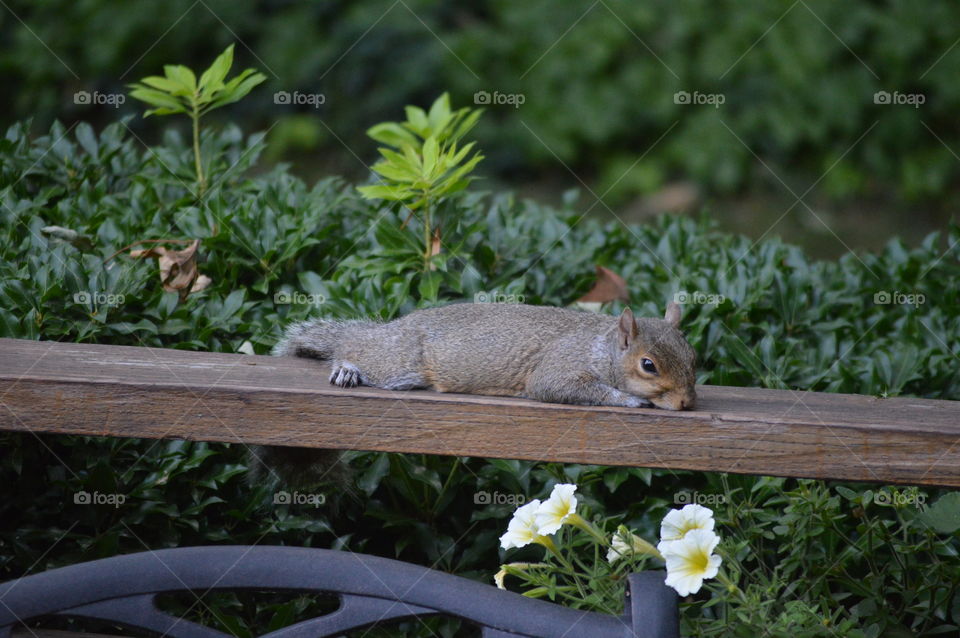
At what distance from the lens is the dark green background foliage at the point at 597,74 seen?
25.7 ft

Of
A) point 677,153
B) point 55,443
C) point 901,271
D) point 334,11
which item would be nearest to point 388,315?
point 55,443

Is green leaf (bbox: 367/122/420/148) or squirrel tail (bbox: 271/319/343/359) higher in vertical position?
green leaf (bbox: 367/122/420/148)

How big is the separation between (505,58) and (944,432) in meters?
6.54

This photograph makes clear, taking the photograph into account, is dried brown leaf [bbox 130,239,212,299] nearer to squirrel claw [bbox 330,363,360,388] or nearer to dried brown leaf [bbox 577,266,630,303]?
squirrel claw [bbox 330,363,360,388]

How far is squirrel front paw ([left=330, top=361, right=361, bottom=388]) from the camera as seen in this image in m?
2.54
